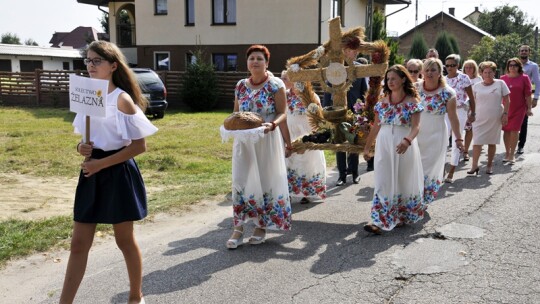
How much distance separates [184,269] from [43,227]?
2142mm

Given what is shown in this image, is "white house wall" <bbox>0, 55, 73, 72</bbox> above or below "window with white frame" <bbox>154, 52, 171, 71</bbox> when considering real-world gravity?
above

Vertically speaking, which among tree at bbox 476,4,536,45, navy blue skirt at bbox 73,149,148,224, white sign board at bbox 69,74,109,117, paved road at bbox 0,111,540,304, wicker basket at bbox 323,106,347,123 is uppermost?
tree at bbox 476,4,536,45

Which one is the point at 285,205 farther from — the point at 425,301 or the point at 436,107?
the point at 436,107

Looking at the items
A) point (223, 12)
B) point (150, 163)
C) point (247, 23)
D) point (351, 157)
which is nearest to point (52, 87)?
point (223, 12)

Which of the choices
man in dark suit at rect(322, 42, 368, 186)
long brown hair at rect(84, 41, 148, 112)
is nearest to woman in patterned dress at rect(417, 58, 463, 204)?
man in dark suit at rect(322, 42, 368, 186)

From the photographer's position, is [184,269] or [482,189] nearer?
[184,269]

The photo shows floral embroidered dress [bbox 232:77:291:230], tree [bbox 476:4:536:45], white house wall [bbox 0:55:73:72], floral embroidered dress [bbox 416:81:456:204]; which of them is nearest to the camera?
floral embroidered dress [bbox 232:77:291:230]

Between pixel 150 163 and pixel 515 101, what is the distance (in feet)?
23.0

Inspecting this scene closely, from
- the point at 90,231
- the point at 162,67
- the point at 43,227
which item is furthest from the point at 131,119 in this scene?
the point at 162,67

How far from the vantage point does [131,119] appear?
3.60 meters

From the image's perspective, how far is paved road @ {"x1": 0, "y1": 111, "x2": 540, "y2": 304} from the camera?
4.25 m

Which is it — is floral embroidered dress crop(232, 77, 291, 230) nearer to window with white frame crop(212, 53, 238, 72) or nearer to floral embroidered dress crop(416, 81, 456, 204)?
floral embroidered dress crop(416, 81, 456, 204)

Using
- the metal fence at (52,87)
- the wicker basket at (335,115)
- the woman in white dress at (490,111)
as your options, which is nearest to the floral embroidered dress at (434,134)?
the wicker basket at (335,115)

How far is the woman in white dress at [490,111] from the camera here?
9195mm
